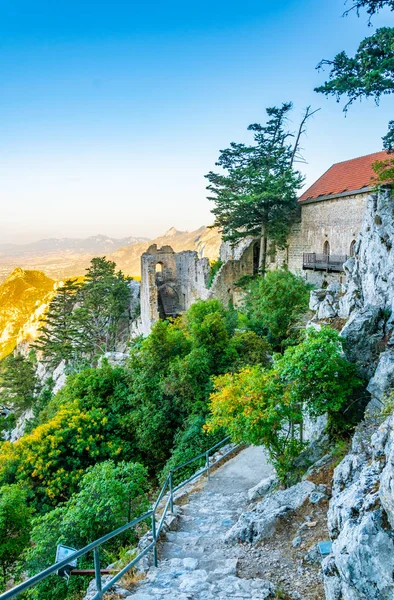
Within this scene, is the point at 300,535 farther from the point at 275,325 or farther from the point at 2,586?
the point at 275,325

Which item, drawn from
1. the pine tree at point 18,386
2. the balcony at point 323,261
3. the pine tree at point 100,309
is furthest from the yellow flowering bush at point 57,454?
the pine tree at point 18,386

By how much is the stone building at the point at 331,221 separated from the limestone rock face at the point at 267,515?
48.1 feet

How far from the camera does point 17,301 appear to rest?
67125 millimetres

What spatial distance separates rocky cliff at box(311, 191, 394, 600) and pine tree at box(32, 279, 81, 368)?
19677 mm

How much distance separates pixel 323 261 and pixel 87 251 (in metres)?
108

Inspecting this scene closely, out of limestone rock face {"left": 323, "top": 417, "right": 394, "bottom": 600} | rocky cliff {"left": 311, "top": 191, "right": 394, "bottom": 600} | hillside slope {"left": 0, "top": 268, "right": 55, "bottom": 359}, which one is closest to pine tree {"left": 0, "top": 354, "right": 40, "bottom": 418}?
rocky cliff {"left": 311, "top": 191, "right": 394, "bottom": 600}

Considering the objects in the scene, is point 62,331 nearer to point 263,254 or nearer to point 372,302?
point 263,254

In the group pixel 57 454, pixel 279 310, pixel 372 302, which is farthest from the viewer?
pixel 279 310

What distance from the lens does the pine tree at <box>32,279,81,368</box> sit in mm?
27547

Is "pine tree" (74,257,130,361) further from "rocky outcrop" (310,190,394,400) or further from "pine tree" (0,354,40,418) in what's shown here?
"rocky outcrop" (310,190,394,400)

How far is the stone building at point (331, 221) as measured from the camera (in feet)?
63.7

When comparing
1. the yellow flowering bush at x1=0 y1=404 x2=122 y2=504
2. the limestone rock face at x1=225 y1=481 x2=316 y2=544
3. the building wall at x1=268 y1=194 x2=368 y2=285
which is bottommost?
the yellow flowering bush at x1=0 y1=404 x2=122 y2=504

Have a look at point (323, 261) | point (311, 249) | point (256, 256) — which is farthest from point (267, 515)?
point (256, 256)

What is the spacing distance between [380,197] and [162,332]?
853cm
